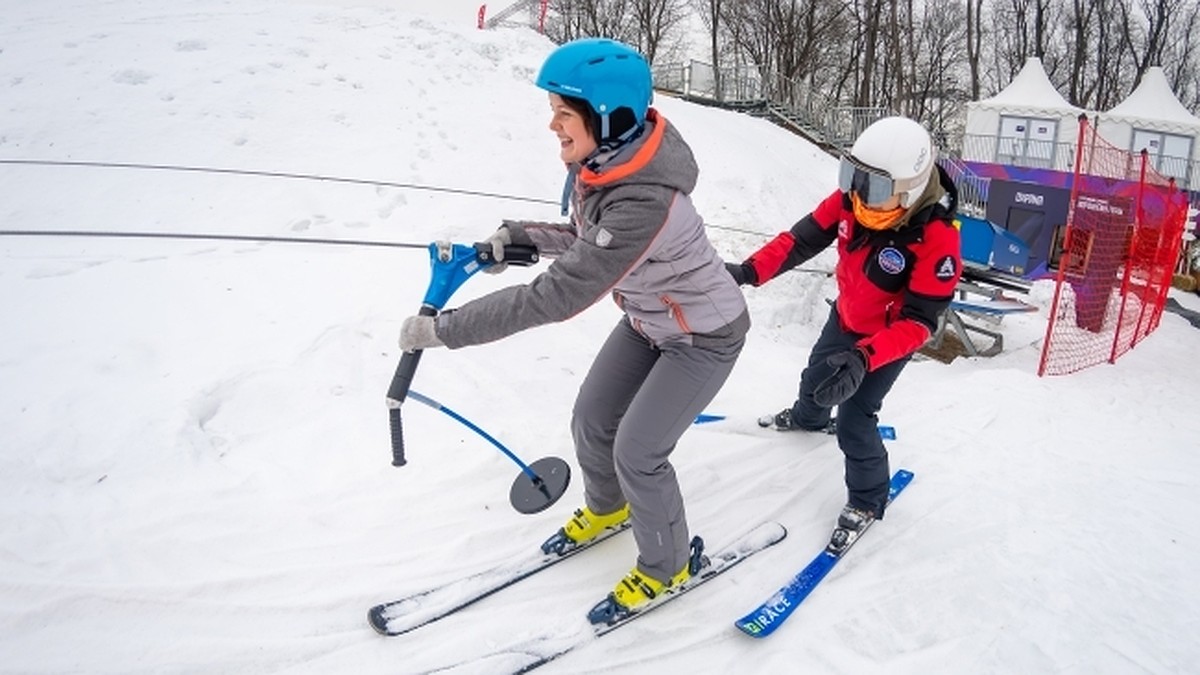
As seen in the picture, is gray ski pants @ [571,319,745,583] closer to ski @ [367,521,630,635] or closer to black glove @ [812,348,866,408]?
black glove @ [812,348,866,408]

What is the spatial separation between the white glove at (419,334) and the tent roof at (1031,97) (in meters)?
24.9

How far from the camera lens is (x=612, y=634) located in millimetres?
2822

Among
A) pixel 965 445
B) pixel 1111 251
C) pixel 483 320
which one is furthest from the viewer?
pixel 1111 251

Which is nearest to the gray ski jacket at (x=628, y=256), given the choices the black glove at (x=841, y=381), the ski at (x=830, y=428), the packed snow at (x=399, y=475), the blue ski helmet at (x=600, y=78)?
the blue ski helmet at (x=600, y=78)

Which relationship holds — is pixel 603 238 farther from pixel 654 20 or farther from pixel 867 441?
pixel 654 20

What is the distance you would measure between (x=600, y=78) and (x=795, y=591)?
7.24 feet

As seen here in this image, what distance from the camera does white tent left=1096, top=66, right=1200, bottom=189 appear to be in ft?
70.6

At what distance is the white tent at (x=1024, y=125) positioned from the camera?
861 inches

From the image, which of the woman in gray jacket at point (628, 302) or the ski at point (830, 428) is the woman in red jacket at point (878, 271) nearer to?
the woman in gray jacket at point (628, 302)

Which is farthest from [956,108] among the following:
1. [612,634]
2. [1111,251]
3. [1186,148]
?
[612,634]

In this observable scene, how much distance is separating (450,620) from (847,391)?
1.84 metres

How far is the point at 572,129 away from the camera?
2.50 m

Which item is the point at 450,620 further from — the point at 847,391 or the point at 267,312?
the point at 267,312

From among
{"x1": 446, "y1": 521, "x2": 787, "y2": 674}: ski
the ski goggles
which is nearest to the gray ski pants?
{"x1": 446, "y1": 521, "x2": 787, "y2": 674}: ski
